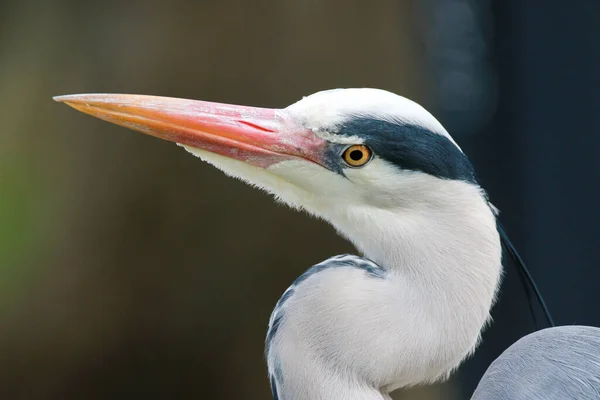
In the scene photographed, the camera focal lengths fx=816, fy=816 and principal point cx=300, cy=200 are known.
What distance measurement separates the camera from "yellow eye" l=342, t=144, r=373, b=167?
0.97 metres

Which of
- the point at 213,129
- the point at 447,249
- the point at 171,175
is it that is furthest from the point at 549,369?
the point at 171,175

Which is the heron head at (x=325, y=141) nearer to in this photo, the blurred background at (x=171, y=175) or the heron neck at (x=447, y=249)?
the heron neck at (x=447, y=249)

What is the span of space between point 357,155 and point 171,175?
5.00 ft

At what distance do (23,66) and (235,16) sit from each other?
2.12ft

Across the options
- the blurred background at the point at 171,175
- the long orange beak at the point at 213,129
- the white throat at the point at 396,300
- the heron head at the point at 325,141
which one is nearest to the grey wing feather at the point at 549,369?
the white throat at the point at 396,300

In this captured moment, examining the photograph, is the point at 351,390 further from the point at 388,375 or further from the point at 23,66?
the point at 23,66

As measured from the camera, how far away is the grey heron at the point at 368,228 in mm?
951

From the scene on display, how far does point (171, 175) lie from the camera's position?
2432 mm

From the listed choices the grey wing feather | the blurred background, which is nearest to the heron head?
the grey wing feather

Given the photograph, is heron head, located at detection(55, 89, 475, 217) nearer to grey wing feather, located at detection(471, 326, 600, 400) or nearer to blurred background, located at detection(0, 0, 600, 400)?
grey wing feather, located at detection(471, 326, 600, 400)

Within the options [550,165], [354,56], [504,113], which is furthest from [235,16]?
[550,165]

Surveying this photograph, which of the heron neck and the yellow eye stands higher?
the yellow eye

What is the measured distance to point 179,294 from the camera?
2.46 metres

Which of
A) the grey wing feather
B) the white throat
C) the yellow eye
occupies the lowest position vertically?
the grey wing feather
